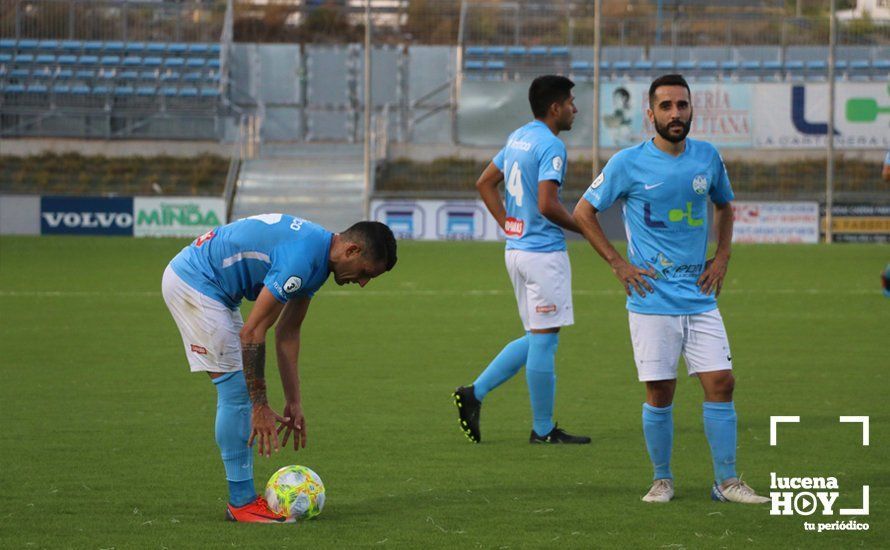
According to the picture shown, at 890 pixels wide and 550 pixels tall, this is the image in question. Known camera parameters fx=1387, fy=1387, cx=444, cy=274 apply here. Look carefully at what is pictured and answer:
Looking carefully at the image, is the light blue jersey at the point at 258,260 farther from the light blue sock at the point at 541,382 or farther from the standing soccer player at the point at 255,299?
the light blue sock at the point at 541,382

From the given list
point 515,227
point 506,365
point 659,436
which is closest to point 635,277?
point 659,436

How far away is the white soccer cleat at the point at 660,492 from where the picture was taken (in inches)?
285

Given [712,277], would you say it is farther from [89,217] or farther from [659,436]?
[89,217]

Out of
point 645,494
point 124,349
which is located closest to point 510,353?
point 645,494

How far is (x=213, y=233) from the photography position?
22.6ft

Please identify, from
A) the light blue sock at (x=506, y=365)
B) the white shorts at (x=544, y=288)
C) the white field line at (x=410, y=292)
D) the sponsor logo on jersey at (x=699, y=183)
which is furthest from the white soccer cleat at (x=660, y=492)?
the white field line at (x=410, y=292)

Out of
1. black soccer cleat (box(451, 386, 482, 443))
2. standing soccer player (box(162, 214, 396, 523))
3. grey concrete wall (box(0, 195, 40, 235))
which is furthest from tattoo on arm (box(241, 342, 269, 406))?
grey concrete wall (box(0, 195, 40, 235))

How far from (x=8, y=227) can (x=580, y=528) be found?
108ft

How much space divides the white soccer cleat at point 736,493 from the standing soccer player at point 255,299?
7.07 ft

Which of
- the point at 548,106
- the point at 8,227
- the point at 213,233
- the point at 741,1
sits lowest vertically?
the point at 8,227

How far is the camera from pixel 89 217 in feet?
122

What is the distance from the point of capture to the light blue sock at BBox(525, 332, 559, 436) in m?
9.24

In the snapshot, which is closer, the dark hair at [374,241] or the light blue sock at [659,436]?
the dark hair at [374,241]

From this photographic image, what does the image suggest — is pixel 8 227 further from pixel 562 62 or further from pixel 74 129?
pixel 562 62
